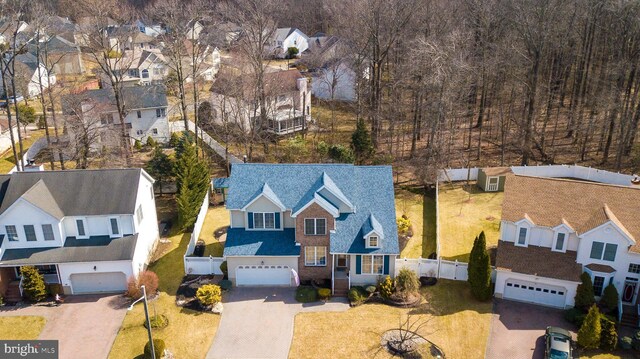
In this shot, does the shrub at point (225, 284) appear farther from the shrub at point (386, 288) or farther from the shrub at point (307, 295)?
the shrub at point (386, 288)

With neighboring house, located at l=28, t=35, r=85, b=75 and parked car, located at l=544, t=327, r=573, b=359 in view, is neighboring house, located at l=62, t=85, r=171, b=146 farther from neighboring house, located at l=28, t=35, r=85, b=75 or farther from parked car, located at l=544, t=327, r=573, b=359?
parked car, located at l=544, t=327, r=573, b=359

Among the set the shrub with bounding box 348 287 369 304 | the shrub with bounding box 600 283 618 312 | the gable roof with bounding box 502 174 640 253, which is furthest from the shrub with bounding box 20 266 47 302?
the shrub with bounding box 600 283 618 312

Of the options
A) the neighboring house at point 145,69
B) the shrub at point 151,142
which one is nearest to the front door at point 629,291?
the shrub at point 151,142

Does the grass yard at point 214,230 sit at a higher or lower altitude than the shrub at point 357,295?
higher

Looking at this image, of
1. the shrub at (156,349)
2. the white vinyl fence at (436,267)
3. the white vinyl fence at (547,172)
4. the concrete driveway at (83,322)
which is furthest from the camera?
the white vinyl fence at (547,172)

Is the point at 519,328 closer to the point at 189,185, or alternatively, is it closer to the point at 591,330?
the point at 591,330

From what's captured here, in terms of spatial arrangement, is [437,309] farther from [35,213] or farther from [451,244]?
[35,213]

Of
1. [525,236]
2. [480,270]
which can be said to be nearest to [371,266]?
[480,270]
